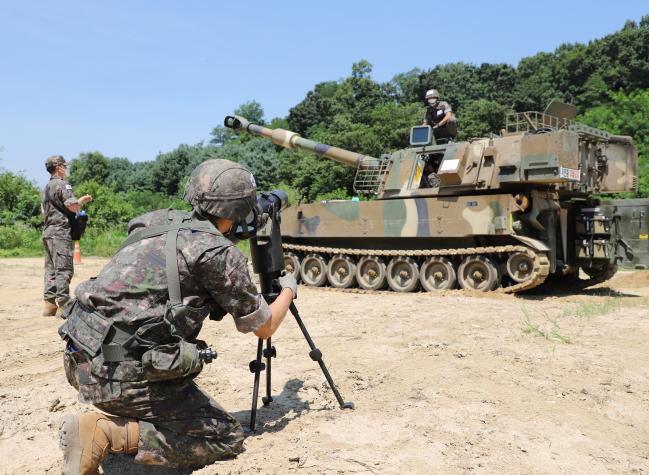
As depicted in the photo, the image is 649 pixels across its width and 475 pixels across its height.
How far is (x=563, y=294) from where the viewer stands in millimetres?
11062

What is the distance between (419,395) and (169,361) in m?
1.99

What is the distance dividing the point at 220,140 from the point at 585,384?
69.2 meters

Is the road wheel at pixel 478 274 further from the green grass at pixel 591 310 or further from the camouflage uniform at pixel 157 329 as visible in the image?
the camouflage uniform at pixel 157 329

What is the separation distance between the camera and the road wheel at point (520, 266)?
32.6 feet

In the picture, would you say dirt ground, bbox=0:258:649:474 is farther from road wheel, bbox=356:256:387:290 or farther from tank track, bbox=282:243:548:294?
road wheel, bbox=356:256:387:290

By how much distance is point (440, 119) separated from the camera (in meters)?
12.1

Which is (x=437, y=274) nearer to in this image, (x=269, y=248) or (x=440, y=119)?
A: (x=440, y=119)

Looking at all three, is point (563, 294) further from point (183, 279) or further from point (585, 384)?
point (183, 279)

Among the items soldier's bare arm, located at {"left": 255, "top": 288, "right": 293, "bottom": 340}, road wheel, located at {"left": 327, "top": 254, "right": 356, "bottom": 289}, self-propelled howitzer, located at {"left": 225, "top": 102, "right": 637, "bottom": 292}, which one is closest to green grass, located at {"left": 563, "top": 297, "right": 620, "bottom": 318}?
self-propelled howitzer, located at {"left": 225, "top": 102, "right": 637, "bottom": 292}

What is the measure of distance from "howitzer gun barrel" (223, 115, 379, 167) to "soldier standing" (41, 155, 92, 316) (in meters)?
6.11

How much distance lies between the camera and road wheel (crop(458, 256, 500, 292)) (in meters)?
10.2

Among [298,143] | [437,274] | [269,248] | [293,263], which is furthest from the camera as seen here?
[298,143]

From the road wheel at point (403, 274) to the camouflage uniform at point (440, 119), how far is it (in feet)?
8.59

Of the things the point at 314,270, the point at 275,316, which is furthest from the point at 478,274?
the point at 275,316
